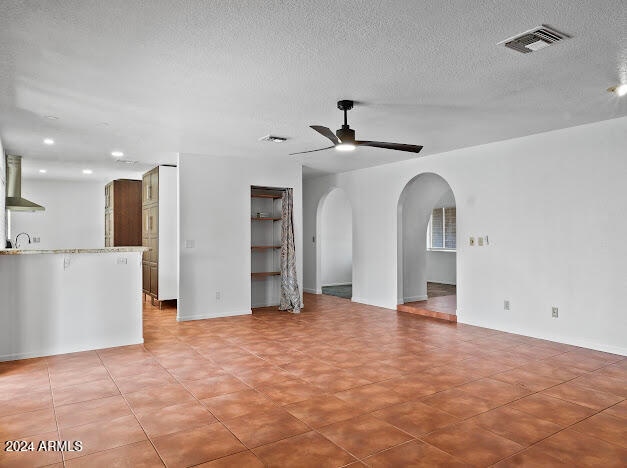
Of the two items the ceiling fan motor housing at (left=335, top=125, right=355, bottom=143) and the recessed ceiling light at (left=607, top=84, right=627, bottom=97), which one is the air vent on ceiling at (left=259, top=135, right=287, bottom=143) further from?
the recessed ceiling light at (left=607, top=84, right=627, bottom=97)

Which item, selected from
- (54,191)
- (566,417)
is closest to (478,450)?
(566,417)

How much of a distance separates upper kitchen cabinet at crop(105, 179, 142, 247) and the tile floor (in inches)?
175

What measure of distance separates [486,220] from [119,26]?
519 cm

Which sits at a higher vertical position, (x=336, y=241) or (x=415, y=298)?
(x=336, y=241)

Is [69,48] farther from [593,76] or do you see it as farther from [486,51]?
[593,76]

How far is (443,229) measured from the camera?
34.1 ft

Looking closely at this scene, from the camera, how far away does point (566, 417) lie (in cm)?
307

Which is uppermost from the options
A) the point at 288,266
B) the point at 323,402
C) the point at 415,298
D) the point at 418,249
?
the point at 418,249

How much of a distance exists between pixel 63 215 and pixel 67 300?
6.74m

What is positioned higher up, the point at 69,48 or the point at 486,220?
the point at 69,48

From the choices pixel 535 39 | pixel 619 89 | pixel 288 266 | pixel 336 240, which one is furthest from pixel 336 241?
pixel 535 39

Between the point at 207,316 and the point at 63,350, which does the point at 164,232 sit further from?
the point at 63,350

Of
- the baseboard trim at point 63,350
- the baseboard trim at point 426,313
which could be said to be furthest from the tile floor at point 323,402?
the baseboard trim at point 426,313

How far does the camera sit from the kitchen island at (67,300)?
14.9ft
